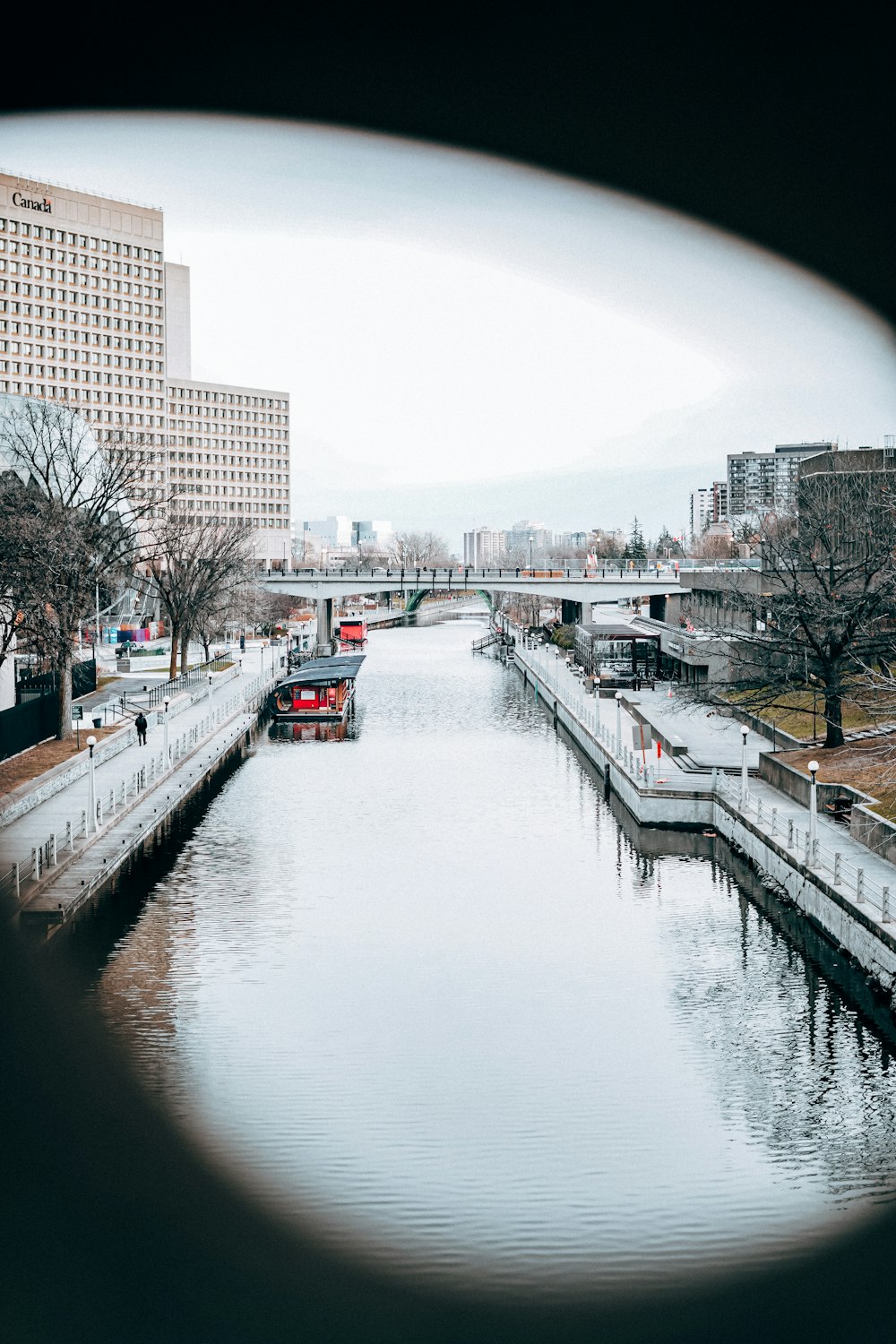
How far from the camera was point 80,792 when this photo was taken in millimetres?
26906

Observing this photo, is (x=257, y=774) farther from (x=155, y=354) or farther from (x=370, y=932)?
(x=155, y=354)

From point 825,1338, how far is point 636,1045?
17.0ft

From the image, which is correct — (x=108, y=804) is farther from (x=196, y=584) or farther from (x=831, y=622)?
(x=196, y=584)

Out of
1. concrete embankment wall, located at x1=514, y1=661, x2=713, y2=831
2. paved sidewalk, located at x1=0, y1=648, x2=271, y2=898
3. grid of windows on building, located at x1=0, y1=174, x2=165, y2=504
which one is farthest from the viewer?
grid of windows on building, located at x1=0, y1=174, x2=165, y2=504

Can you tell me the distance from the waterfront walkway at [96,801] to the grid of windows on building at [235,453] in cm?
9679

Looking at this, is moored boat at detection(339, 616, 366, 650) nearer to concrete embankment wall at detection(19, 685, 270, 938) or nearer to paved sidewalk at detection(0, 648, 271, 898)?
paved sidewalk at detection(0, 648, 271, 898)

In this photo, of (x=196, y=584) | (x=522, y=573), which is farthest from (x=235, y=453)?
(x=196, y=584)

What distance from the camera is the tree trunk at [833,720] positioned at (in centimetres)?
2714

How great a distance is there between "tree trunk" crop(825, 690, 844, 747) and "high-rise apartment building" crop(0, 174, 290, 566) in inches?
3279

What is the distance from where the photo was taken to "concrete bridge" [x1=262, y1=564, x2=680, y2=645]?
66.1m

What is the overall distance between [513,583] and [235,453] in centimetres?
7911

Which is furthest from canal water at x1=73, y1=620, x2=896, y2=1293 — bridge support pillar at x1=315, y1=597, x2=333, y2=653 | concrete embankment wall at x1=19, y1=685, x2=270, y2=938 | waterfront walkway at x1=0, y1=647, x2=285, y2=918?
bridge support pillar at x1=315, y1=597, x2=333, y2=653

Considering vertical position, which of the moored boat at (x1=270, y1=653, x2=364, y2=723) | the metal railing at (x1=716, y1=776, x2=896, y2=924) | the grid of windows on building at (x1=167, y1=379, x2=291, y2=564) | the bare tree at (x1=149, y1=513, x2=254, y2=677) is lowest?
the metal railing at (x1=716, y1=776, x2=896, y2=924)

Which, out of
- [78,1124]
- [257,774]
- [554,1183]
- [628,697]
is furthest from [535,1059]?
[628,697]
